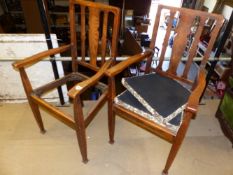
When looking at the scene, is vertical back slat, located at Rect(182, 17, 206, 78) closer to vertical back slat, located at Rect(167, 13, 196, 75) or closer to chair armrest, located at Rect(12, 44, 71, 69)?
vertical back slat, located at Rect(167, 13, 196, 75)

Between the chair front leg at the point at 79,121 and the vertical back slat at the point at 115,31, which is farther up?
the vertical back slat at the point at 115,31

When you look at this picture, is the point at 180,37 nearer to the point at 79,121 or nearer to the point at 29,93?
the point at 79,121

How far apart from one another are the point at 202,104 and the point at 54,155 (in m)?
1.51

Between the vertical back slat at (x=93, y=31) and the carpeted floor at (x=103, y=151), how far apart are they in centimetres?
63

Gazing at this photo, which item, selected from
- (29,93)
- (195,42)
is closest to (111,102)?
(29,93)

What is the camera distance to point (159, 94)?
4.01 feet

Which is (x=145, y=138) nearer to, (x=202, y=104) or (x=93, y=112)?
(x=93, y=112)

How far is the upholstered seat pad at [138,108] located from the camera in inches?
43.2

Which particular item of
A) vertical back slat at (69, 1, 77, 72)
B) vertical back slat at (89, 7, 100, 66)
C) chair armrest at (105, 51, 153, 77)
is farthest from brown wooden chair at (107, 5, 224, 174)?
vertical back slat at (69, 1, 77, 72)

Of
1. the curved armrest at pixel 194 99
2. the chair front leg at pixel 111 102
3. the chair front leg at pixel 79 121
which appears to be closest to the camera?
the curved armrest at pixel 194 99

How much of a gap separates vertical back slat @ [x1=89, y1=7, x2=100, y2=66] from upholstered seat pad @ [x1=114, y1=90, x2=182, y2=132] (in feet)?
1.29

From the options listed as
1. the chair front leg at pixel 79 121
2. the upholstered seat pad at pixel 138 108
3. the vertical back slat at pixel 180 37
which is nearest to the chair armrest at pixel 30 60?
the chair front leg at pixel 79 121

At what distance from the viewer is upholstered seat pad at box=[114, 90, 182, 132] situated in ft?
3.60

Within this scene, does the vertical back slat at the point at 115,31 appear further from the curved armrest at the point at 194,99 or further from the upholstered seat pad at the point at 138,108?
the curved armrest at the point at 194,99
